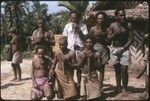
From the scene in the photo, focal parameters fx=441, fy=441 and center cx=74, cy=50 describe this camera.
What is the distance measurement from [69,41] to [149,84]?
2419 millimetres

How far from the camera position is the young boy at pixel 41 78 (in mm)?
9242

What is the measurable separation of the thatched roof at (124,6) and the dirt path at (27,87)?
1.97m

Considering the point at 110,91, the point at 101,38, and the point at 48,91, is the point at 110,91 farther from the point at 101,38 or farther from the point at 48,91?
the point at 48,91

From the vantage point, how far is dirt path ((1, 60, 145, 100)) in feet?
31.6

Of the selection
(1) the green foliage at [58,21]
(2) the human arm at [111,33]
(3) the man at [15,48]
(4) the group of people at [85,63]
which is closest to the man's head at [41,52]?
(4) the group of people at [85,63]

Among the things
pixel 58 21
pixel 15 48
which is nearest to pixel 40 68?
pixel 15 48

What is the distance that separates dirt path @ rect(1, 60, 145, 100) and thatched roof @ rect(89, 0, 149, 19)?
6.47 ft

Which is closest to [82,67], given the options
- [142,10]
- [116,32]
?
[116,32]

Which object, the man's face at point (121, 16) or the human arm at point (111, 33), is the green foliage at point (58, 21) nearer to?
the human arm at point (111, 33)

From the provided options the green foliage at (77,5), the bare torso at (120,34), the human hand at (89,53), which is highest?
the green foliage at (77,5)

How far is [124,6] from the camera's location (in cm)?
1535

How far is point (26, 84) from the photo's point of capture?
1244 centimetres

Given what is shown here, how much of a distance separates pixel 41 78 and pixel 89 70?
108 centimetres

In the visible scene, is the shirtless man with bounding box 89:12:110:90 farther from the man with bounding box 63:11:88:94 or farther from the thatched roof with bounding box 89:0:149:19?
the thatched roof with bounding box 89:0:149:19
